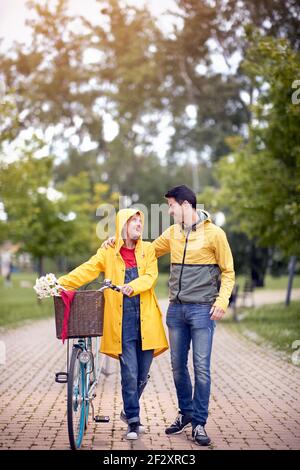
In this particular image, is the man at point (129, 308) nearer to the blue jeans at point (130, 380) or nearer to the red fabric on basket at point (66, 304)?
the blue jeans at point (130, 380)

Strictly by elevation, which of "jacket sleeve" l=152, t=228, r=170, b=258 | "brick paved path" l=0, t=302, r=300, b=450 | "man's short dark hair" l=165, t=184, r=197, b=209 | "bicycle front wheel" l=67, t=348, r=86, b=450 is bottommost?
"brick paved path" l=0, t=302, r=300, b=450

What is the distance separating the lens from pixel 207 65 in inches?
1156

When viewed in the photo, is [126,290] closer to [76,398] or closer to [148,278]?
[148,278]

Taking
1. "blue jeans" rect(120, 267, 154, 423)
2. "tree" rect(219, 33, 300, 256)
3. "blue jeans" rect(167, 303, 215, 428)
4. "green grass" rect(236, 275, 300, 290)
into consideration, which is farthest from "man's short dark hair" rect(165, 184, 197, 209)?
"green grass" rect(236, 275, 300, 290)

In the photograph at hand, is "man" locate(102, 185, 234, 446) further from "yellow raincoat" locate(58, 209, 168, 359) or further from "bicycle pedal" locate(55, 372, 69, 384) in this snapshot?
"bicycle pedal" locate(55, 372, 69, 384)

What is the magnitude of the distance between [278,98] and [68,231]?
15893 mm

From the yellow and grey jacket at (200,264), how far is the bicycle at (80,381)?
1.94 feet

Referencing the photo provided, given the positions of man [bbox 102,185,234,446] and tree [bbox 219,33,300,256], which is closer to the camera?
man [bbox 102,185,234,446]

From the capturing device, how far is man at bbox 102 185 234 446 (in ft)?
20.7

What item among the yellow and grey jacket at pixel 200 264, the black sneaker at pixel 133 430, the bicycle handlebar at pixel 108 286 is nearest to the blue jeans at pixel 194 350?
the yellow and grey jacket at pixel 200 264

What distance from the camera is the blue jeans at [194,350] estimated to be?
6305 mm

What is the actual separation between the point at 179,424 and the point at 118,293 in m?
1.23

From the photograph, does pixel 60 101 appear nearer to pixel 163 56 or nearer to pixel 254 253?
pixel 163 56

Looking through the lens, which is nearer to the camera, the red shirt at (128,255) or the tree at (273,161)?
the red shirt at (128,255)
